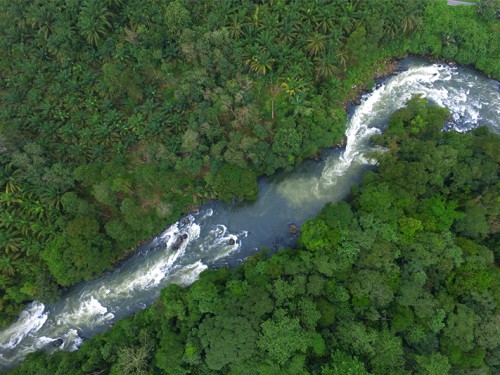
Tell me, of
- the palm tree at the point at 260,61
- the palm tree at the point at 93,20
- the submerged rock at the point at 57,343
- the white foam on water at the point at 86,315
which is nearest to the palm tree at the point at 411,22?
the palm tree at the point at 260,61

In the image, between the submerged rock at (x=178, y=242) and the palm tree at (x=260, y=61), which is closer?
the submerged rock at (x=178, y=242)

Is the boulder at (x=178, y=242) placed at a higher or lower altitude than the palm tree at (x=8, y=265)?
lower

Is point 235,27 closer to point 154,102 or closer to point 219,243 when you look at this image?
point 154,102

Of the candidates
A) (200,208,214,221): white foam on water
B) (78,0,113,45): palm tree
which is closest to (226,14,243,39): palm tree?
(78,0,113,45): palm tree

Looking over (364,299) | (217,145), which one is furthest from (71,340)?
(364,299)

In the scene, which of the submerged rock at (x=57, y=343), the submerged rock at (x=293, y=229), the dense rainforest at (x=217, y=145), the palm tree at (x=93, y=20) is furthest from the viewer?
the palm tree at (x=93, y=20)

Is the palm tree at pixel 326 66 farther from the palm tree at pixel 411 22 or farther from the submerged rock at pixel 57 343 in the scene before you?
the submerged rock at pixel 57 343
